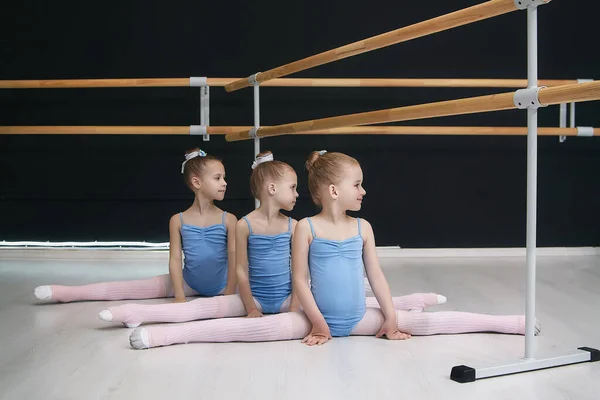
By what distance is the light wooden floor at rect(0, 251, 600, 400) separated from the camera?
154 centimetres

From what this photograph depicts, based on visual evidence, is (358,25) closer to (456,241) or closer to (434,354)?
(456,241)

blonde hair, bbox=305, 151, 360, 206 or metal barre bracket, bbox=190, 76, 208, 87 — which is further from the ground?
metal barre bracket, bbox=190, 76, 208, 87

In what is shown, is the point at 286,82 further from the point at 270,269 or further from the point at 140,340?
the point at 140,340

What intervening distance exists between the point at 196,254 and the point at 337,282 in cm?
73

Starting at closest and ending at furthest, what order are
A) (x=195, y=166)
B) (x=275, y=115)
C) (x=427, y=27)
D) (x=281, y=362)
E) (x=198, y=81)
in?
(x=281, y=362) < (x=427, y=27) < (x=195, y=166) < (x=198, y=81) < (x=275, y=115)

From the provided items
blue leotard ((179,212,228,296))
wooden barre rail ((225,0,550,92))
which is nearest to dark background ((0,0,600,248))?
wooden barre rail ((225,0,550,92))

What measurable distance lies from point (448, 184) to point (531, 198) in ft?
7.32

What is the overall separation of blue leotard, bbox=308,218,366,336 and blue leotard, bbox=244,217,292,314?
296 mm

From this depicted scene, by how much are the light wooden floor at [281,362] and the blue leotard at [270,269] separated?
0.38m

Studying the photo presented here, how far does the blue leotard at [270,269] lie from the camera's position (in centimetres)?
232

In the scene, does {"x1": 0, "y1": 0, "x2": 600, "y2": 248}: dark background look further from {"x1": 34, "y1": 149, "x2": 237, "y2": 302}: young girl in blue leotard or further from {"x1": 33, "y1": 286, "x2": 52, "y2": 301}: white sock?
{"x1": 33, "y1": 286, "x2": 52, "y2": 301}: white sock

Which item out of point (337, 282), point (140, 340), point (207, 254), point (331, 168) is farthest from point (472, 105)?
point (207, 254)

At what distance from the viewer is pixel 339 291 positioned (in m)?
2.02

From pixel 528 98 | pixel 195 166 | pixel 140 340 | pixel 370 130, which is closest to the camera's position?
pixel 528 98
